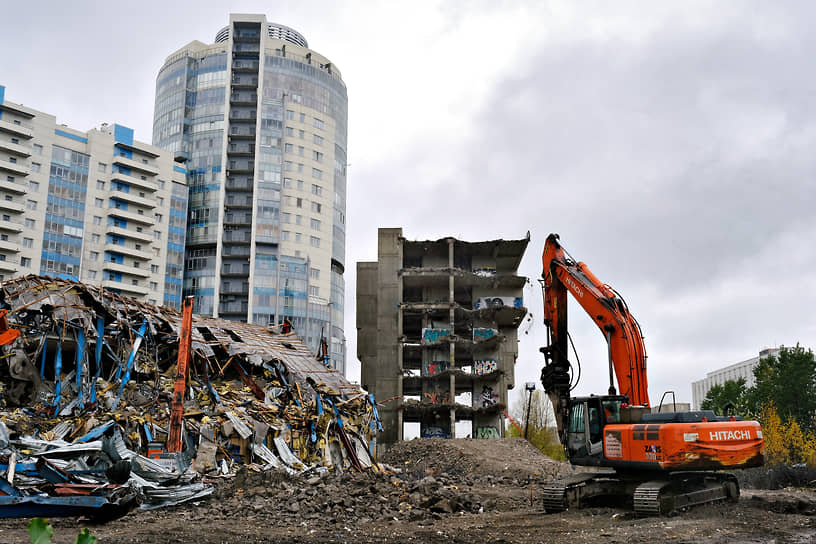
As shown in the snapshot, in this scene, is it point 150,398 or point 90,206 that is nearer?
point 150,398

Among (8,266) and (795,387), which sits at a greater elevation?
(8,266)

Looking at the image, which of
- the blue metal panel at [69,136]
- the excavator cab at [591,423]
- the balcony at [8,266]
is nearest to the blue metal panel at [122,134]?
Answer: the blue metal panel at [69,136]

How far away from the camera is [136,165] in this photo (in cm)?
7994

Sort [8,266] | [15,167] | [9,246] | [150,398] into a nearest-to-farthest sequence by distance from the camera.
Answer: [150,398] < [8,266] < [9,246] < [15,167]

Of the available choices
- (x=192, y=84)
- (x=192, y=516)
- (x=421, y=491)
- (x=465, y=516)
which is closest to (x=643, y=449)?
(x=465, y=516)

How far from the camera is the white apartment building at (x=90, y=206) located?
70.9 meters

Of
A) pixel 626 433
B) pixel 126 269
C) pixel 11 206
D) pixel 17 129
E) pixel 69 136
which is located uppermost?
pixel 69 136

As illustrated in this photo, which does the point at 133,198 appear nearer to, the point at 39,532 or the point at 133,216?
the point at 133,216

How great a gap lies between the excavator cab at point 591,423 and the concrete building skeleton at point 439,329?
134 ft

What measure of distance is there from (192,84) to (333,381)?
70.6 meters

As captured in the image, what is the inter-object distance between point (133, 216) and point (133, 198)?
2.11 metres

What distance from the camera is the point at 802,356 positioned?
48.5m

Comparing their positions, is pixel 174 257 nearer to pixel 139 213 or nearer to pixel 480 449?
pixel 139 213

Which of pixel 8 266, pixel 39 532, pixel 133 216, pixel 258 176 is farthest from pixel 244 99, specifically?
pixel 39 532
